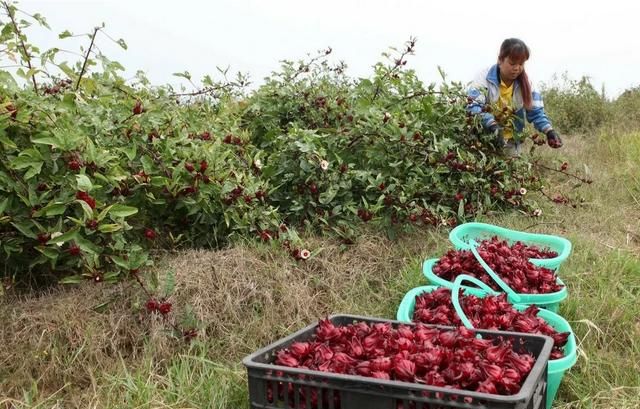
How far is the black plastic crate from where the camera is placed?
129 centimetres

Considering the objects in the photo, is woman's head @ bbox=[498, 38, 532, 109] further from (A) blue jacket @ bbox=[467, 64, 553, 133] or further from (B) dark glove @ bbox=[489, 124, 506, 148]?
(B) dark glove @ bbox=[489, 124, 506, 148]

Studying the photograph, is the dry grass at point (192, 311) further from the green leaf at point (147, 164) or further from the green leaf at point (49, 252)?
the green leaf at point (147, 164)

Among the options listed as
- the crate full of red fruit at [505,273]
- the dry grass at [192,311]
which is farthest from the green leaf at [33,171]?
the crate full of red fruit at [505,273]

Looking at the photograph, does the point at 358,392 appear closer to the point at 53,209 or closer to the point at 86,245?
the point at 86,245

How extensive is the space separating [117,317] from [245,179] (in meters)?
0.82

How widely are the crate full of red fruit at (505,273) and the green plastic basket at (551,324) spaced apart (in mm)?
62

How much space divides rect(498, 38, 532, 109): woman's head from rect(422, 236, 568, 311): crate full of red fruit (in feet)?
6.44

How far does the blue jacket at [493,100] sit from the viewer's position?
366 centimetres

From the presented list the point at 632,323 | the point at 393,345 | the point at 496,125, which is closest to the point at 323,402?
the point at 393,345

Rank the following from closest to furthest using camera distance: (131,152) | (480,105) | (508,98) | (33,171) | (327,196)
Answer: (33,171) < (131,152) < (327,196) < (480,105) < (508,98)

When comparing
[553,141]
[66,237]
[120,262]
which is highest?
[553,141]

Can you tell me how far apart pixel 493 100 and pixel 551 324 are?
2334mm

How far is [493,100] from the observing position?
4.12m

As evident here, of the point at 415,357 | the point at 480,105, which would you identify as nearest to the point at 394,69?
the point at 480,105
